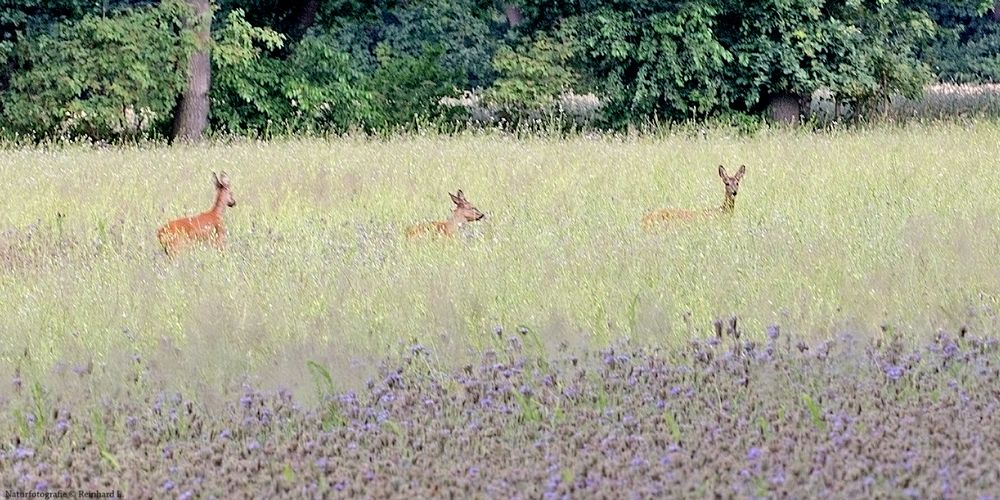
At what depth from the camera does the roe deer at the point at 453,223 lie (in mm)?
10461

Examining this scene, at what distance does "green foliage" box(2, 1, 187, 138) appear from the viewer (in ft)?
67.9

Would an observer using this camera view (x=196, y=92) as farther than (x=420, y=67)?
No

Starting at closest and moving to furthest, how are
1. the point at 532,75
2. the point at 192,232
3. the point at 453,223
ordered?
the point at 192,232 < the point at 453,223 < the point at 532,75

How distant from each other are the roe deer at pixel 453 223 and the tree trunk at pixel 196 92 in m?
10.9

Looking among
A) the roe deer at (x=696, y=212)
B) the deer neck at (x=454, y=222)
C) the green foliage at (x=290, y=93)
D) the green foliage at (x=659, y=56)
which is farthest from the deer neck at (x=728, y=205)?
the green foliage at (x=290, y=93)

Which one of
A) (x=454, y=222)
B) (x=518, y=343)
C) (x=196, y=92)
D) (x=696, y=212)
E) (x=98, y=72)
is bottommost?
(x=196, y=92)

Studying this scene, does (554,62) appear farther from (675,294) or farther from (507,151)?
(675,294)

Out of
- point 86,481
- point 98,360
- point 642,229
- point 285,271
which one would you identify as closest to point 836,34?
point 642,229

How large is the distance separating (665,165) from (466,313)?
23.8 ft

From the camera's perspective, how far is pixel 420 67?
23.9m

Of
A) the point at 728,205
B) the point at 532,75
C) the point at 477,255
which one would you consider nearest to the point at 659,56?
the point at 532,75

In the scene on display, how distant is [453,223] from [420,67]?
13.5 meters

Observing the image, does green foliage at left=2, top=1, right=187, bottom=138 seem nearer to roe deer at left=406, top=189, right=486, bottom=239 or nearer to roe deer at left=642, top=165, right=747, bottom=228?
roe deer at left=406, top=189, right=486, bottom=239

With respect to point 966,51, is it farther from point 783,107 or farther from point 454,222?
point 454,222
